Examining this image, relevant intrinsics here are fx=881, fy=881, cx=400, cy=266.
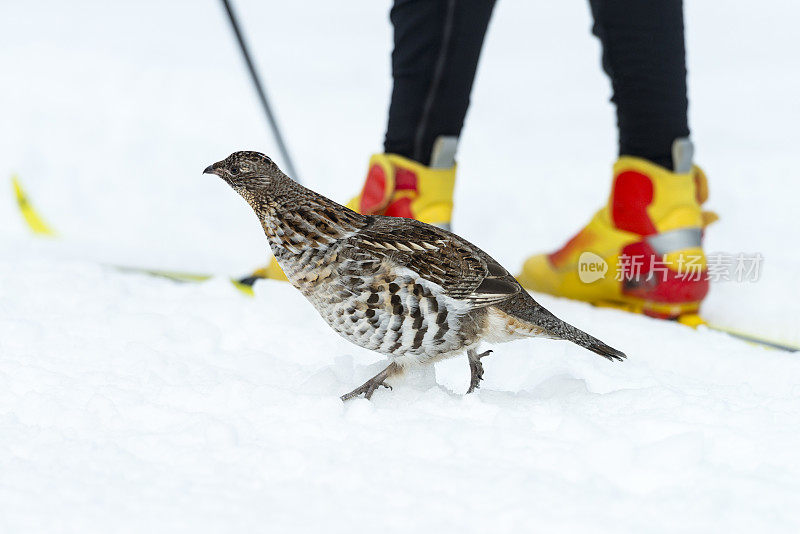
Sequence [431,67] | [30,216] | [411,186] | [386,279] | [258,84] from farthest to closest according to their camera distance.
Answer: [30,216] < [258,84] < [411,186] < [431,67] < [386,279]

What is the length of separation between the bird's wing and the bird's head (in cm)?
23

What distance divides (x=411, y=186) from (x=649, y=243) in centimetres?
87

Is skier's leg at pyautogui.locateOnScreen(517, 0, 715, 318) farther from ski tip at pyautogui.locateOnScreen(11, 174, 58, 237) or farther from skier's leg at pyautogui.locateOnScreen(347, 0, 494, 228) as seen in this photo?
ski tip at pyautogui.locateOnScreen(11, 174, 58, 237)

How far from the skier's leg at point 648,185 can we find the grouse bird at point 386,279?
121cm

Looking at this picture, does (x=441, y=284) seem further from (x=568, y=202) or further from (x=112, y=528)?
(x=568, y=202)

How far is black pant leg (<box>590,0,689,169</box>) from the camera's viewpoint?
115 inches

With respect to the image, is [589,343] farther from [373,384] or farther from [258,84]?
[258,84]

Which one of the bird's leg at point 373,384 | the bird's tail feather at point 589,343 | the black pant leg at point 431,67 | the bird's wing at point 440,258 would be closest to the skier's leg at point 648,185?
the black pant leg at point 431,67

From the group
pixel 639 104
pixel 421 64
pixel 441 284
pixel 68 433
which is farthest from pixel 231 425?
pixel 639 104

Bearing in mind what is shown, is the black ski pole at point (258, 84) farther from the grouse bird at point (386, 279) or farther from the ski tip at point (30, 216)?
the grouse bird at point (386, 279)

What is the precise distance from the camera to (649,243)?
312 centimetres

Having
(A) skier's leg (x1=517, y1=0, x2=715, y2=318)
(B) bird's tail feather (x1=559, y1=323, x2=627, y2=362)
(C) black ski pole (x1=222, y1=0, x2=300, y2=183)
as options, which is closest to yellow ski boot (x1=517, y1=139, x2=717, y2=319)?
(A) skier's leg (x1=517, y1=0, x2=715, y2=318)

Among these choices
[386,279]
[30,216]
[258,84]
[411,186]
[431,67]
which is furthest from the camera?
[30,216]

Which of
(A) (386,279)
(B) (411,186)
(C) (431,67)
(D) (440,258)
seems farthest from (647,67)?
(A) (386,279)
